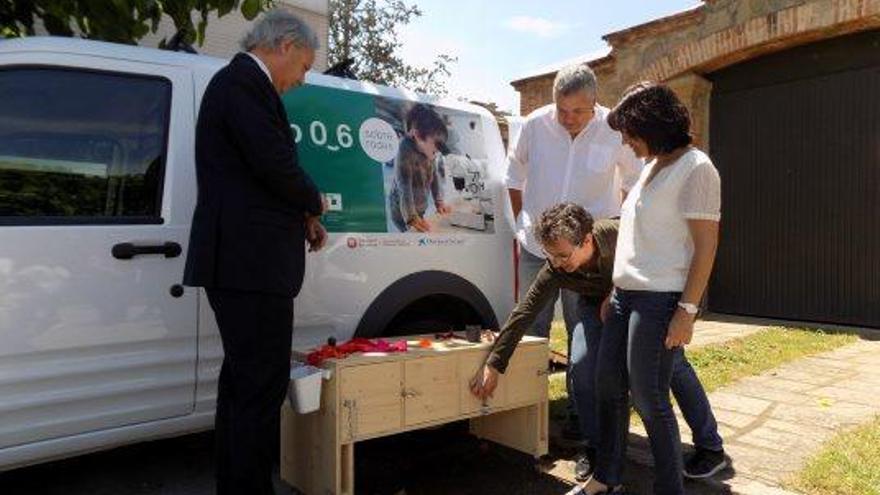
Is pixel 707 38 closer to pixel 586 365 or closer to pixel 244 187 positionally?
pixel 586 365

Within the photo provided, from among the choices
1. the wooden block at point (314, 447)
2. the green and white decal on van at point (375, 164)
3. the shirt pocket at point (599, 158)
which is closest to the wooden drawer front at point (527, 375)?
the green and white decal on van at point (375, 164)

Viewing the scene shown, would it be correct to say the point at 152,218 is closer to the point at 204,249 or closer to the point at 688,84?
the point at 204,249

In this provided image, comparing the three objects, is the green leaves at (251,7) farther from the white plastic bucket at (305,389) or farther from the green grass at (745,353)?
the green grass at (745,353)

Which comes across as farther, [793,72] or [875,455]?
[793,72]

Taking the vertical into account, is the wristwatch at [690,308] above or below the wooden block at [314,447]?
above

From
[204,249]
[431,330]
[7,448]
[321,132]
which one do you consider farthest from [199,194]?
[431,330]

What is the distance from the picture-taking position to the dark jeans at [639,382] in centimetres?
278

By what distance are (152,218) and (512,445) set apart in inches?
77.4

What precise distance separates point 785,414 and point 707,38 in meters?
5.52

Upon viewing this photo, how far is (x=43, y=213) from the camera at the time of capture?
110 inches

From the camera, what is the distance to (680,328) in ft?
8.87

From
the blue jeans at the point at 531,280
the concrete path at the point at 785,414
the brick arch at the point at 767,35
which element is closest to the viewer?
the concrete path at the point at 785,414

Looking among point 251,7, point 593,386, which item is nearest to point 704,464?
point 593,386

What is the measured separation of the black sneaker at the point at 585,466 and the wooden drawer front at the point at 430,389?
71 centimetres
